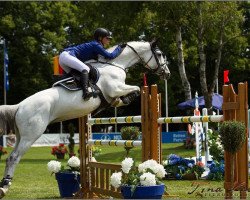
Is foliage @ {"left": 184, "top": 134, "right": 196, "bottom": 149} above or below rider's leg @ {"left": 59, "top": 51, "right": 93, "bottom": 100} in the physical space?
below

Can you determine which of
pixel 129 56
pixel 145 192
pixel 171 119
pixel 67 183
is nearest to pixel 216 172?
pixel 171 119

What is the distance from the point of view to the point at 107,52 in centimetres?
661

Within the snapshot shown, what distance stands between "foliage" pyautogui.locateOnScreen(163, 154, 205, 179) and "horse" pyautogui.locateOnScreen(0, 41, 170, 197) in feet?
15.5

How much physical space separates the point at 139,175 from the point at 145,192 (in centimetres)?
25

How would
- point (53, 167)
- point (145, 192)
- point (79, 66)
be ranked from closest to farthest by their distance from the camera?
point (145, 192) < point (79, 66) < point (53, 167)

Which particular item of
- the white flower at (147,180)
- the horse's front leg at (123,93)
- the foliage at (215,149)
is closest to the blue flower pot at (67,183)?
the horse's front leg at (123,93)

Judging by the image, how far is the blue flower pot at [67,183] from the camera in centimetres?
796

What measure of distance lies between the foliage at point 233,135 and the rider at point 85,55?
161 cm

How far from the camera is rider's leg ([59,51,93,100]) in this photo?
6.29 meters

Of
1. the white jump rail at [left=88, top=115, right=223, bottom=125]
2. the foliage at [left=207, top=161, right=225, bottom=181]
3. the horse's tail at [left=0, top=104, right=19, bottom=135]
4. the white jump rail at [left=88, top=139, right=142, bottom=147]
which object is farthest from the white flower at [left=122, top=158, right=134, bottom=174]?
the foliage at [left=207, top=161, right=225, bottom=181]

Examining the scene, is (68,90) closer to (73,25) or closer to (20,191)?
(20,191)

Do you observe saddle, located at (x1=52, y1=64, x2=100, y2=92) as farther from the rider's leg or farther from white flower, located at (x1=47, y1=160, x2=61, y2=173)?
white flower, located at (x1=47, y1=160, x2=61, y2=173)

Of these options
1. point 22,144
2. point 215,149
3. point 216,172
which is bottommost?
point 216,172

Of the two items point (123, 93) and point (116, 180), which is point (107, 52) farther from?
point (116, 180)
